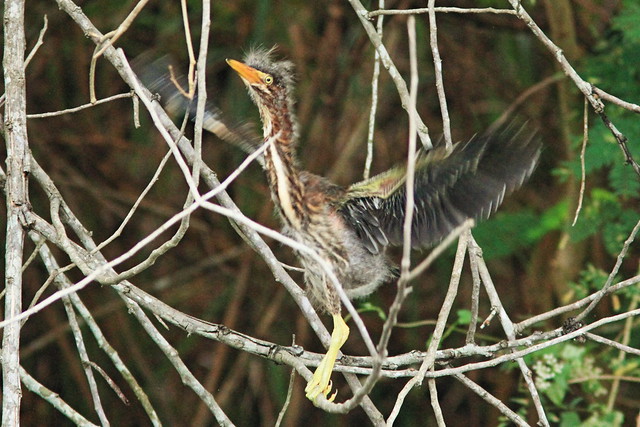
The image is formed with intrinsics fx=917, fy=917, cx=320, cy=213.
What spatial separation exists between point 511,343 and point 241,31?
3.20 m

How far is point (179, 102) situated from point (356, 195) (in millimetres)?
708

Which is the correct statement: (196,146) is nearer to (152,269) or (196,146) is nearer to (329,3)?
(329,3)

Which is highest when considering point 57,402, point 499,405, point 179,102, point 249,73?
point 249,73

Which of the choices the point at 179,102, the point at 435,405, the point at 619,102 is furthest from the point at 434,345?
the point at 179,102

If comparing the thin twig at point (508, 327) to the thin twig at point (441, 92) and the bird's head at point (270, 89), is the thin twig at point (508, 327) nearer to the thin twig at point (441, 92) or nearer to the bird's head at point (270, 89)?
the thin twig at point (441, 92)

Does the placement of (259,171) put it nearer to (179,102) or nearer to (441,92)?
(179,102)

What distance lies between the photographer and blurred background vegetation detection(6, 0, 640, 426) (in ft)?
16.3

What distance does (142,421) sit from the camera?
5.65 meters

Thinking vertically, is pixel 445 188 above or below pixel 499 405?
above

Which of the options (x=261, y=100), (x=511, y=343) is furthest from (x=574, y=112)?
(x=511, y=343)

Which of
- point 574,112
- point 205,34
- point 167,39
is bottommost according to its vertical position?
point 205,34

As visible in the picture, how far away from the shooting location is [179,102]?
10.4 feet

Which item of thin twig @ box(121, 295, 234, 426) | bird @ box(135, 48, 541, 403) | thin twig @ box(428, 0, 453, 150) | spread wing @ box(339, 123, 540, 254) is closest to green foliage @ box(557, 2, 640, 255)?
bird @ box(135, 48, 541, 403)

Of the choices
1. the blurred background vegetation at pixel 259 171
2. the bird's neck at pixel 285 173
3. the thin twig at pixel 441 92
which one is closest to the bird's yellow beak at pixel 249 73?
the bird's neck at pixel 285 173
